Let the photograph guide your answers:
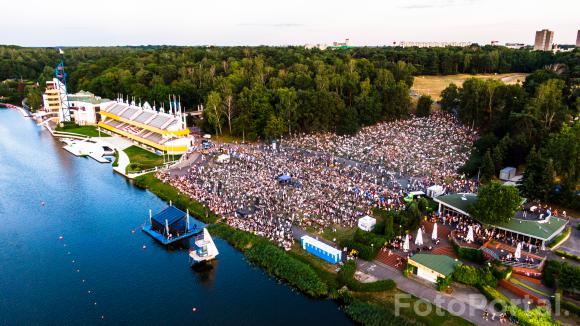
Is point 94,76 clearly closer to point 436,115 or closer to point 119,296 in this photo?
point 436,115

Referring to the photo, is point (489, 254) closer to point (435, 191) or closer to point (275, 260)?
point (435, 191)

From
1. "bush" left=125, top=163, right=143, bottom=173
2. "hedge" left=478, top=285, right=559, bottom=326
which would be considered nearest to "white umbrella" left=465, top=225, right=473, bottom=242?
"hedge" left=478, top=285, right=559, bottom=326

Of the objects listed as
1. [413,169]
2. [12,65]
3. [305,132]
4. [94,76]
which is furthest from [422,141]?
[12,65]

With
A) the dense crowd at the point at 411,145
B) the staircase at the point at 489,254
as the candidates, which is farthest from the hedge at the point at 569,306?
the dense crowd at the point at 411,145

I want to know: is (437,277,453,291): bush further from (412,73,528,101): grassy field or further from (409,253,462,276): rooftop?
(412,73,528,101): grassy field

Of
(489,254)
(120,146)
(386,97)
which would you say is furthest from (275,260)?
(386,97)

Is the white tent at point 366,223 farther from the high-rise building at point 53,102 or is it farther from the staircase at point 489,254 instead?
the high-rise building at point 53,102

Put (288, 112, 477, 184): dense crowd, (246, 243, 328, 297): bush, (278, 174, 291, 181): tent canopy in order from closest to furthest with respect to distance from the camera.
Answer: (246, 243, 328, 297): bush → (278, 174, 291, 181): tent canopy → (288, 112, 477, 184): dense crowd

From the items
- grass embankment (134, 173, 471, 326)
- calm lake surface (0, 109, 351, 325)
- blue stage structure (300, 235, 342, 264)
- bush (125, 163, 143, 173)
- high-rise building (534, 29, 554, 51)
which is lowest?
calm lake surface (0, 109, 351, 325)
